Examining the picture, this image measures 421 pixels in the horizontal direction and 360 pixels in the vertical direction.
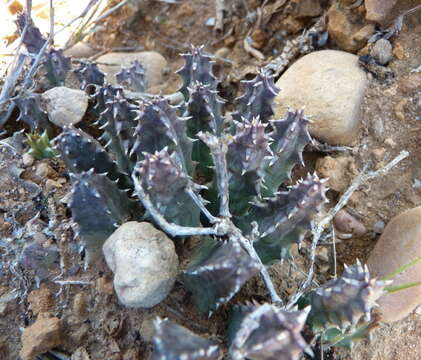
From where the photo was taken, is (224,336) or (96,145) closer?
(224,336)

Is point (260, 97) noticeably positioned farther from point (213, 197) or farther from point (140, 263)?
point (140, 263)

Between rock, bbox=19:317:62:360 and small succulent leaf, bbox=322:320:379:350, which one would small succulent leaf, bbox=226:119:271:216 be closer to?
small succulent leaf, bbox=322:320:379:350

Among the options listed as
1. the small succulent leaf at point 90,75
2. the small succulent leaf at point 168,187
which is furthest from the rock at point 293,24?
the small succulent leaf at point 168,187

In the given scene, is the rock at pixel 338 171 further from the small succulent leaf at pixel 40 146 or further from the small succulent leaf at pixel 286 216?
the small succulent leaf at pixel 40 146

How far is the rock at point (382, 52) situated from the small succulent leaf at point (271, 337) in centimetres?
214

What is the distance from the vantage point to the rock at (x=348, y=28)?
9.80ft

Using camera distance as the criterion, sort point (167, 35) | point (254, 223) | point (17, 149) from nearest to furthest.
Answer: point (254, 223), point (17, 149), point (167, 35)

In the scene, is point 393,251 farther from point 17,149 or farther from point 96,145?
point 17,149

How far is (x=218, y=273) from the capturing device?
5.13ft

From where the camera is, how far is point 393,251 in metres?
2.21

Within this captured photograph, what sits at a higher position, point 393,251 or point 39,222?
point 39,222

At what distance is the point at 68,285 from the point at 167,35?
275 cm

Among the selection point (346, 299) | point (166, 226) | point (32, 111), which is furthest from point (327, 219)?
point (32, 111)

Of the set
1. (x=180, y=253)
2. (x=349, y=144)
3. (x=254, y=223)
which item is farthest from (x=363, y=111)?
(x=180, y=253)
